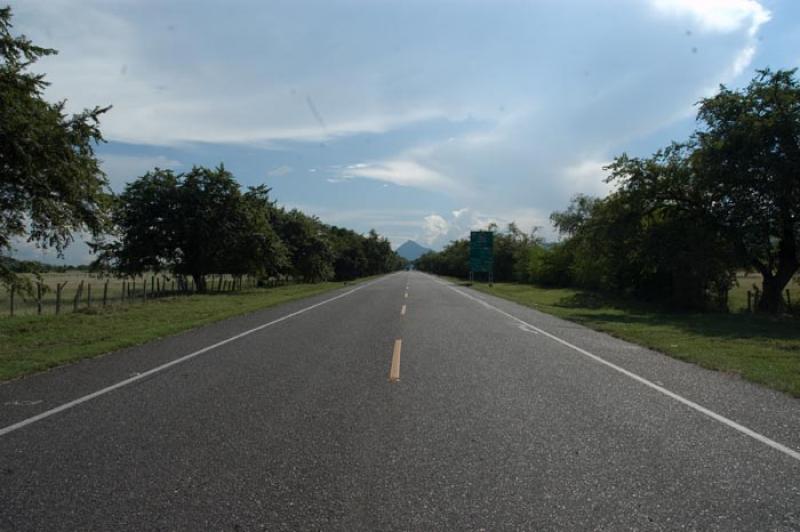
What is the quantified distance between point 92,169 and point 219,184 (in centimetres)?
2141

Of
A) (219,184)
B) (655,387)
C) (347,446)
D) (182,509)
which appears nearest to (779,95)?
(655,387)

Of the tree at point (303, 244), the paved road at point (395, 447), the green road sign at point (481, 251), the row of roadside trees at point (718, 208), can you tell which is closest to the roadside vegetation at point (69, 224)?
the paved road at point (395, 447)

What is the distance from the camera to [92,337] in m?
13.4

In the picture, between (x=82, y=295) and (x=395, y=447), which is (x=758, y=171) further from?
(x=82, y=295)

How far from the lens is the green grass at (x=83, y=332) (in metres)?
10.1

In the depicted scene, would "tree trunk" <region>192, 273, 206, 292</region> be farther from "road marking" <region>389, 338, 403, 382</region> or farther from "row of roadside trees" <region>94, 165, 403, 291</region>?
"road marking" <region>389, 338, 403, 382</region>

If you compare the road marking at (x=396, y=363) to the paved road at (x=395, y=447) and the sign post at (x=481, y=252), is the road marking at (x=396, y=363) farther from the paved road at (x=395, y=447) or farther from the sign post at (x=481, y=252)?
the sign post at (x=481, y=252)

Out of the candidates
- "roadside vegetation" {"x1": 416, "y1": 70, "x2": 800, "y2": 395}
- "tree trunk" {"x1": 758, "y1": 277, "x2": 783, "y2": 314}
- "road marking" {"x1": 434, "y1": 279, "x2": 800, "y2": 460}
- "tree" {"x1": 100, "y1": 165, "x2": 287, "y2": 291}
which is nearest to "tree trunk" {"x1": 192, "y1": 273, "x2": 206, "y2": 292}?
"tree" {"x1": 100, "y1": 165, "x2": 287, "y2": 291}

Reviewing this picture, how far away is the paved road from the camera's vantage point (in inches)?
150

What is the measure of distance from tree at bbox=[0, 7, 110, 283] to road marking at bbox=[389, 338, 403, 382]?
12070mm

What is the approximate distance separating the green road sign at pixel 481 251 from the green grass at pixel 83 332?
130 ft

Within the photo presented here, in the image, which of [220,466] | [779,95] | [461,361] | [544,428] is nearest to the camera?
[220,466]

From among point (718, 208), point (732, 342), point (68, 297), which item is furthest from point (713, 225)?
point (68, 297)

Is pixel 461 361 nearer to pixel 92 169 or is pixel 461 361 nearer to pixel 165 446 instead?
pixel 165 446
